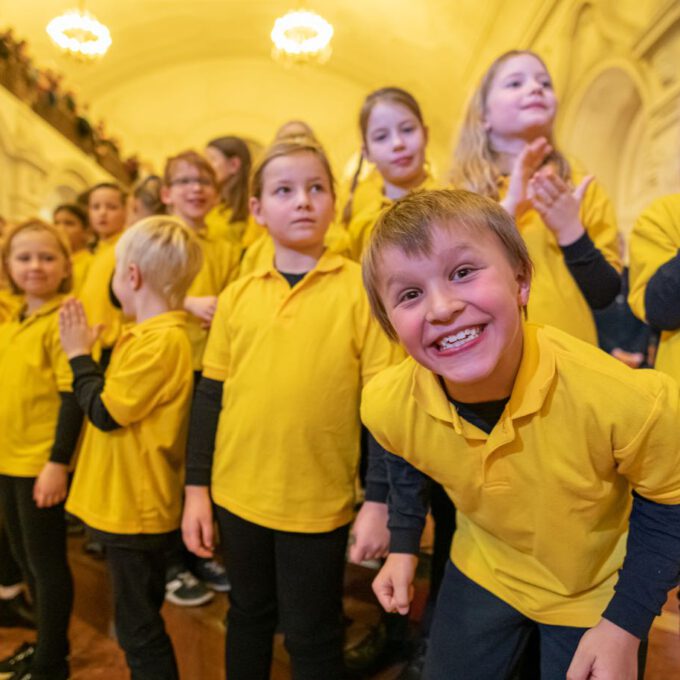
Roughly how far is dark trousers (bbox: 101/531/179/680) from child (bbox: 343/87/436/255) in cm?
99

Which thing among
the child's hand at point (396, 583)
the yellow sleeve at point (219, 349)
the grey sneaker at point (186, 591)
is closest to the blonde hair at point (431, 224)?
the child's hand at point (396, 583)

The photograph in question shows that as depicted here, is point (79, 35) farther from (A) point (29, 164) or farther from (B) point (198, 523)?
(B) point (198, 523)

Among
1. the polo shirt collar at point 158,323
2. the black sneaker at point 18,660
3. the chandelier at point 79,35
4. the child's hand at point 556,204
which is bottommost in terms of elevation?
the black sneaker at point 18,660

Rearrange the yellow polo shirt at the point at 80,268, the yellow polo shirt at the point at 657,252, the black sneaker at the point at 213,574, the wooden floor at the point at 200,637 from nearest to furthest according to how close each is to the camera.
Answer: the yellow polo shirt at the point at 657,252, the wooden floor at the point at 200,637, the black sneaker at the point at 213,574, the yellow polo shirt at the point at 80,268

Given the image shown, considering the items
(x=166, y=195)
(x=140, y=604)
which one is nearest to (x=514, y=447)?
(x=140, y=604)

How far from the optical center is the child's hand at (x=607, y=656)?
2.91 feet

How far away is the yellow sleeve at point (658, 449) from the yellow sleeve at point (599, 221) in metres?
0.61

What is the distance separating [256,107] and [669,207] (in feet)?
38.2

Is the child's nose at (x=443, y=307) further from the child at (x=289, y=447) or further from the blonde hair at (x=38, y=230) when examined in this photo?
the blonde hair at (x=38, y=230)

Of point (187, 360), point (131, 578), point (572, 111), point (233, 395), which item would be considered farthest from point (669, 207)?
point (572, 111)

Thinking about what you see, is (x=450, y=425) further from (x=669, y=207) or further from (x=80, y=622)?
(x=80, y=622)

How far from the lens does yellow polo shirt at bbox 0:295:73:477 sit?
1773 millimetres

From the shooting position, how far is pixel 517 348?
0.95m

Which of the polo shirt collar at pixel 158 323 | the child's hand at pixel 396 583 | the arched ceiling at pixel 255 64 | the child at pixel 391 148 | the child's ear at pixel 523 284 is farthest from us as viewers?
the arched ceiling at pixel 255 64
